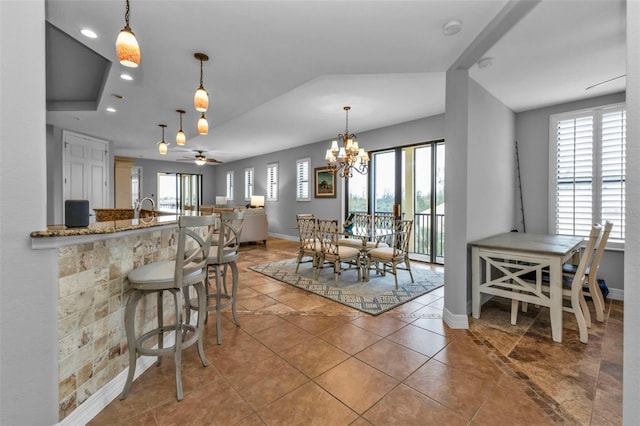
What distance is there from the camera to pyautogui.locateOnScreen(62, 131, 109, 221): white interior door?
5.90 m

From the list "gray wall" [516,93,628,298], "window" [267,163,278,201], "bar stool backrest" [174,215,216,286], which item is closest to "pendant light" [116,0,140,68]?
"bar stool backrest" [174,215,216,286]

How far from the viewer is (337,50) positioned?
2.52 metres

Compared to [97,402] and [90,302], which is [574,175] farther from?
[97,402]

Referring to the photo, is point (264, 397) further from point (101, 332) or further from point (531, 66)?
point (531, 66)

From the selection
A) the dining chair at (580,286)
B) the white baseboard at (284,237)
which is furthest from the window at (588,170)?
the white baseboard at (284,237)

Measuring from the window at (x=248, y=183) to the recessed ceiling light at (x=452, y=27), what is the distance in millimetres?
8537

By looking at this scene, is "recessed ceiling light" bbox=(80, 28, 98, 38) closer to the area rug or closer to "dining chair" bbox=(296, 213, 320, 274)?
"dining chair" bbox=(296, 213, 320, 274)

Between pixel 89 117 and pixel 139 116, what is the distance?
100 centimetres

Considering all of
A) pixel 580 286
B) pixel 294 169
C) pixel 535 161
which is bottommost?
pixel 580 286

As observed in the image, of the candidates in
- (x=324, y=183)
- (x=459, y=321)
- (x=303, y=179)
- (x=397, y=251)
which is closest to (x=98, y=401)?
(x=459, y=321)

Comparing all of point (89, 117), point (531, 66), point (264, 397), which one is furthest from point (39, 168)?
point (89, 117)

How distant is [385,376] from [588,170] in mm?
3905

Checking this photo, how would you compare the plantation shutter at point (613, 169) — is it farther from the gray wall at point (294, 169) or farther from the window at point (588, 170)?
the gray wall at point (294, 169)

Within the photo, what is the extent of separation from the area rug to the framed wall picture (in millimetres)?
2578
